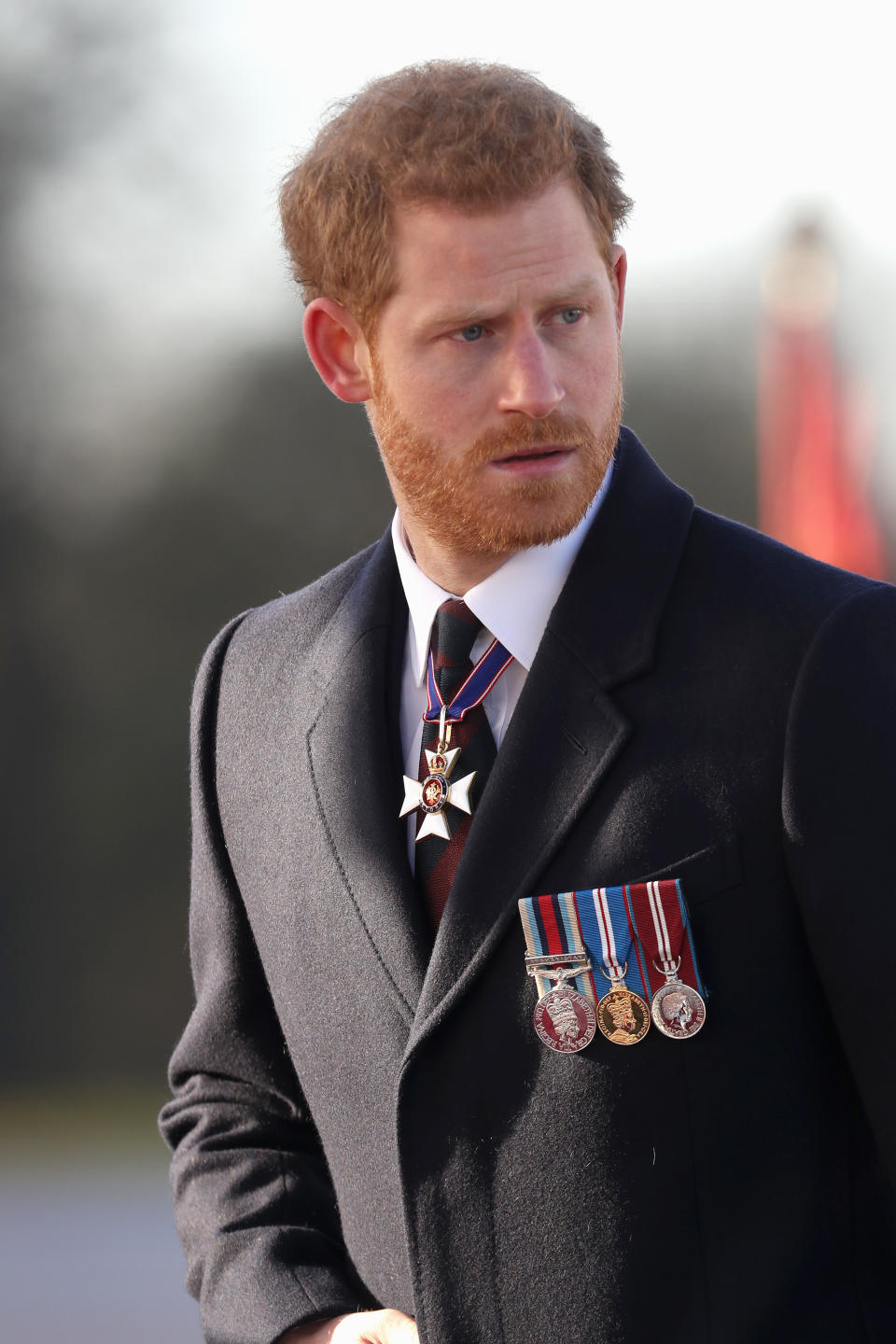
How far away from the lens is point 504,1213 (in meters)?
1.44

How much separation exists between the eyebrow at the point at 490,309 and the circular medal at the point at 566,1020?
649 millimetres

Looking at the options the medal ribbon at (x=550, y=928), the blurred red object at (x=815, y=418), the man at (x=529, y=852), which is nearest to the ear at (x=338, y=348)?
the man at (x=529, y=852)

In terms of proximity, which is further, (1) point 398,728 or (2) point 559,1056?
(1) point 398,728

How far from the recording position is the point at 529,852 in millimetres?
1463

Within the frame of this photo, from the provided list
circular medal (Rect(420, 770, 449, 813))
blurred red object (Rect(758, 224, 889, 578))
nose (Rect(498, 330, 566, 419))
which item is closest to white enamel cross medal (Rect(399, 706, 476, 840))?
circular medal (Rect(420, 770, 449, 813))

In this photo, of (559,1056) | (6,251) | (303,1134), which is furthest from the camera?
(6,251)

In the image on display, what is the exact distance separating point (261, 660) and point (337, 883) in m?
0.39

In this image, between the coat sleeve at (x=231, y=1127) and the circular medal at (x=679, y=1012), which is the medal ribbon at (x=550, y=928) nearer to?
the circular medal at (x=679, y=1012)

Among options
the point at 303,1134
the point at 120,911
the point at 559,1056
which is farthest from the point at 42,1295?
the point at 559,1056

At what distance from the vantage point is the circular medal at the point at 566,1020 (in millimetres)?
1406

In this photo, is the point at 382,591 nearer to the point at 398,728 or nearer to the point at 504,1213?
the point at 398,728

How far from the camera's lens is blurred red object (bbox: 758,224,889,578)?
12.7ft

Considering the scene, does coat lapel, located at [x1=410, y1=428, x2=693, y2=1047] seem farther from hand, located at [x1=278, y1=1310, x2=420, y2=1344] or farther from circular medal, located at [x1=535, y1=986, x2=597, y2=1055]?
hand, located at [x1=278, y1=1310, x2=420, y2=1344]

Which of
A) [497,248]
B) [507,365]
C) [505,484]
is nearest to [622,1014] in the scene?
[505,484]
